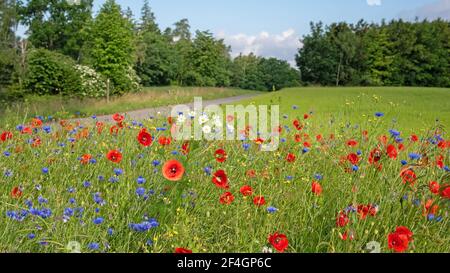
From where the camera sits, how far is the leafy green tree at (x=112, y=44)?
62.2 ft

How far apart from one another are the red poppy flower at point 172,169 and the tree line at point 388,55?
47.9 meters

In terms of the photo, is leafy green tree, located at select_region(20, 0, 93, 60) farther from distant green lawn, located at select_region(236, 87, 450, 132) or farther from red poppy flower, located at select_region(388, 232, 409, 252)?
red poppy flower, located at select_region(388, 232, 409, 252)

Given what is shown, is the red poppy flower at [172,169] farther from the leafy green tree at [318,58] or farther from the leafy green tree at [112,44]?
the leafy green tree at [318,58]

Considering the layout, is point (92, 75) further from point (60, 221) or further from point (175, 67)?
point (60, 221)

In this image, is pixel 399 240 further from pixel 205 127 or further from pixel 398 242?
pixel 205 127

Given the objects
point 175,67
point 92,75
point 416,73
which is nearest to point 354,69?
point 416,73

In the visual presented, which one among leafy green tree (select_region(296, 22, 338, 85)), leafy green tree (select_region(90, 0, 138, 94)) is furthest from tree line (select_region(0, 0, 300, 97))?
leafy green tree (select_region(296, 22, 338, 85))

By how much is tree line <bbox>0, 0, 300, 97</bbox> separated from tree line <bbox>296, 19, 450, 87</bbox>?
47.4 feet

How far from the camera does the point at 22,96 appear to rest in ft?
61.8

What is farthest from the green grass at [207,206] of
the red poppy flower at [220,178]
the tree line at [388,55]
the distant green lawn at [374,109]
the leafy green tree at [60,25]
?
the tree line at [388,55]

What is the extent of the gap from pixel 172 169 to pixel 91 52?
83.8 feet

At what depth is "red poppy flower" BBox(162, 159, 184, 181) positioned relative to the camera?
2166mm

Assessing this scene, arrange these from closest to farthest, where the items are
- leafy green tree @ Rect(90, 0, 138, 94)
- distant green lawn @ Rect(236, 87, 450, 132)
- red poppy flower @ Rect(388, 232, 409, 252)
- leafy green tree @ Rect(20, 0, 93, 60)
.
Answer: red poppy flower @ Rect(388, 232, 409, 252) < distant green lawn @ Rect(236, 87, 450, 132) < leafy green tree @ Rect(90, 0, 138, 94) < leafy green tree @ Rect(20, 0, 93, 60)
